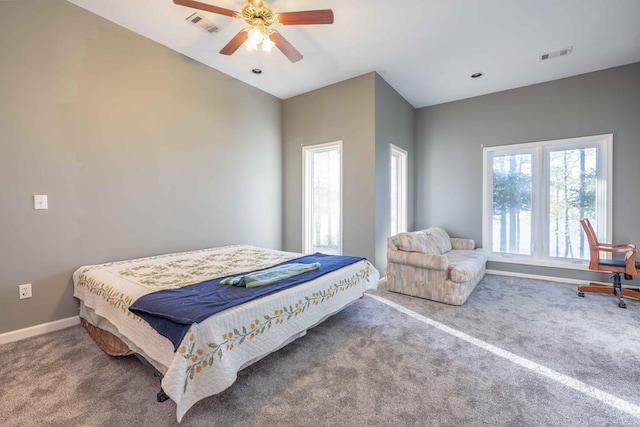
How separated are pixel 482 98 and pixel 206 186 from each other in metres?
4.62

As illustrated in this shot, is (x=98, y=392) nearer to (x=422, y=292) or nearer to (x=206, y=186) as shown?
(x=206, y=186)

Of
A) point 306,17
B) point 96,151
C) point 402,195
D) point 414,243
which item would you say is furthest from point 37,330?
point 402,195

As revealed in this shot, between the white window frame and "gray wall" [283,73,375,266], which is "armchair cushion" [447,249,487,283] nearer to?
the white window frame

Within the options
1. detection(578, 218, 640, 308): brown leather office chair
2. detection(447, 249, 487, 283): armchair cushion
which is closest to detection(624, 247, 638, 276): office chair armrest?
detection(578, 218, 640, 308): brown leather office chair

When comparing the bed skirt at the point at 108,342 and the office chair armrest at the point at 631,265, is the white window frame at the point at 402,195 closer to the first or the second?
the office chair armrest at the point at 631,265

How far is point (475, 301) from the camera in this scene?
323 centimetres

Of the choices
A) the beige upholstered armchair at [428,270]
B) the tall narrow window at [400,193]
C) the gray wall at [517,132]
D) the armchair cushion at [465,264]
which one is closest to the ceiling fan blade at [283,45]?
the beige upholstered armchair at [428,270]

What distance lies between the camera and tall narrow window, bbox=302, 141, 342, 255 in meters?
4.33

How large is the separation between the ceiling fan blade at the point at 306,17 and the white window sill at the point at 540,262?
4290 millimetres

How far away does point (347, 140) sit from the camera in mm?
4043

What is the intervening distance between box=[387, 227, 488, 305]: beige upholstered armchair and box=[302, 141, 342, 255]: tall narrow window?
0.99 m

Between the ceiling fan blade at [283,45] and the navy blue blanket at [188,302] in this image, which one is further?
the ceiling fan blade at [283,45]

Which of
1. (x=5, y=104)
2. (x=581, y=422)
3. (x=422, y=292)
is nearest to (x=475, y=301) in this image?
(x=422, y=292)

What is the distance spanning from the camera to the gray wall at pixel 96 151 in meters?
2.28
